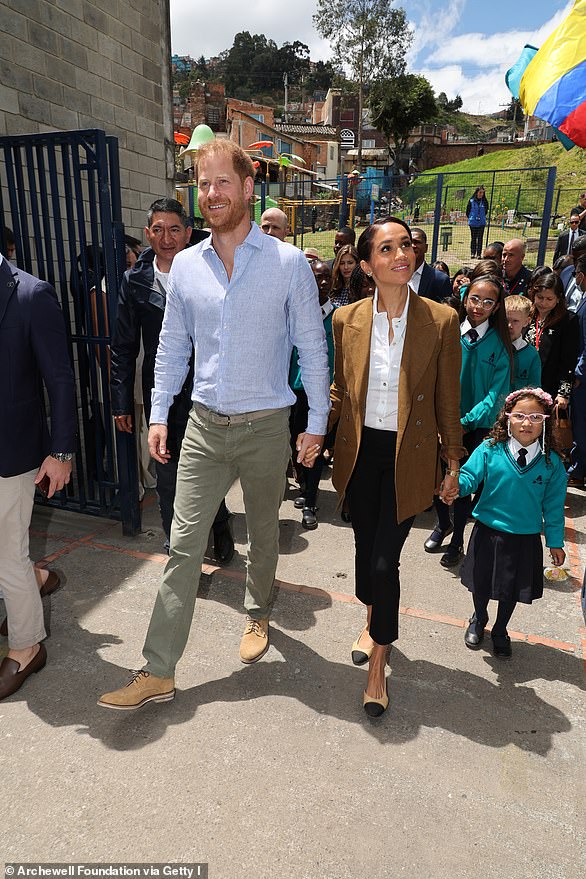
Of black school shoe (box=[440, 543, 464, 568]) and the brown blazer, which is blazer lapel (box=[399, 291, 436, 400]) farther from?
black school shoe (box=[440, 543, 464, 568])

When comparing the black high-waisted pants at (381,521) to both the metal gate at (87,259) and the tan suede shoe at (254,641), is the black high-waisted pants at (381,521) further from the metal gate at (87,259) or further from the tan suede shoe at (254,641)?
the metal gate at (87,259)

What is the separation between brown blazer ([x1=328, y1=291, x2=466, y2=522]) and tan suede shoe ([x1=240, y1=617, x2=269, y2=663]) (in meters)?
0.91

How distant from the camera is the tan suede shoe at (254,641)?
3.08 m

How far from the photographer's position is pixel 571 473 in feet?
18.9

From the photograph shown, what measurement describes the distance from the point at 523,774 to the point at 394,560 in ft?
3.21

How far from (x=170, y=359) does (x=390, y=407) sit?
108 centimetres

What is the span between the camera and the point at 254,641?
10.3 ft

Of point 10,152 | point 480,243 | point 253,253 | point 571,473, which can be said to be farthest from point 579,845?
point 480,243

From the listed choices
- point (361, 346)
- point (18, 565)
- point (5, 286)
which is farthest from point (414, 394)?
point (18, 565)

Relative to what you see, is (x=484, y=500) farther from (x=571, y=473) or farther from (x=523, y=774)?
(x=571, y=473)

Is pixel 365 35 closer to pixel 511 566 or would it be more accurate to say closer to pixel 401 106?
pixel 401 106

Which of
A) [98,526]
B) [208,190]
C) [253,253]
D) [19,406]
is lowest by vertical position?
[98,526]

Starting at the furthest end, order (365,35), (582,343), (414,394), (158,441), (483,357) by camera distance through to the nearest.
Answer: (365,35)
(582,343)
(483,357)
(158,441)
(414,394)

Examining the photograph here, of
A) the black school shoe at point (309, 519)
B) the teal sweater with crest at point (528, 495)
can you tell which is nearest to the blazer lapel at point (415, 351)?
the teal sweater with crest at point (528, 495)
